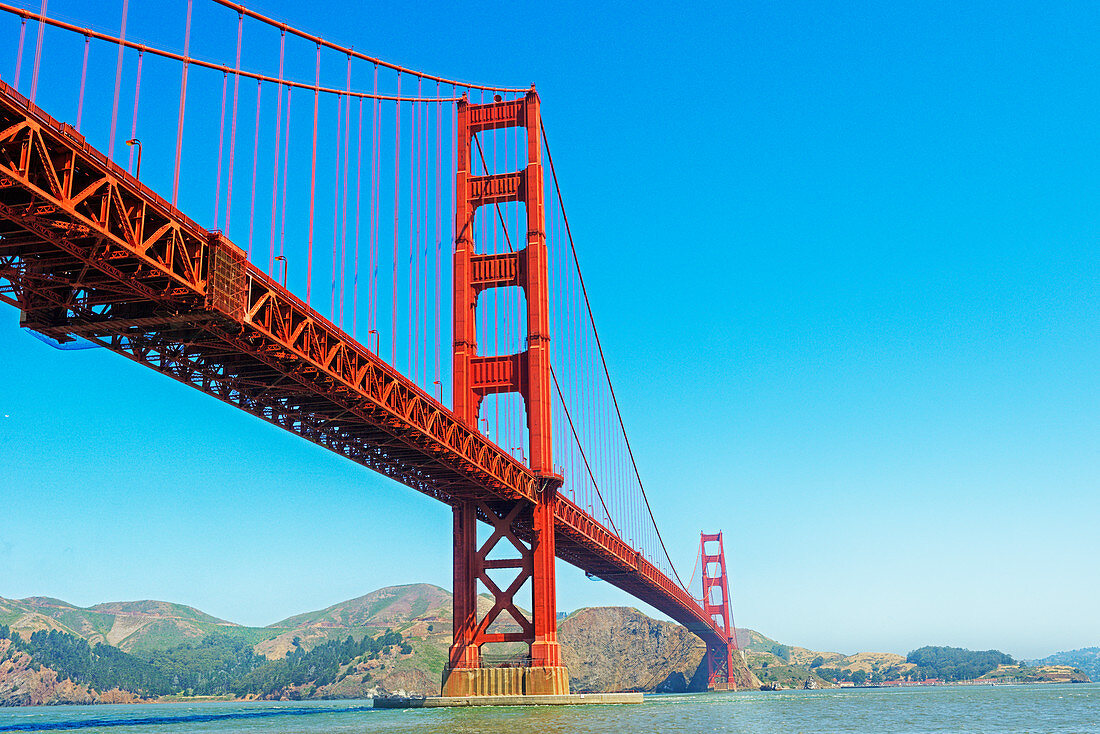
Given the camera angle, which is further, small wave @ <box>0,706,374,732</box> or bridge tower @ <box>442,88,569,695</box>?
bridge tower @ <box>442,88,569,695</box>

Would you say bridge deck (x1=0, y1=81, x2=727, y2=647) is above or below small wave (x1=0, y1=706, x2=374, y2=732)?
above

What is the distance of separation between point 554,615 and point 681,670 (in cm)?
11514

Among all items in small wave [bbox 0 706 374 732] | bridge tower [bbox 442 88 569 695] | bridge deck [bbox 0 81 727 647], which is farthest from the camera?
bridge tower [bbox 442 88 569 695]

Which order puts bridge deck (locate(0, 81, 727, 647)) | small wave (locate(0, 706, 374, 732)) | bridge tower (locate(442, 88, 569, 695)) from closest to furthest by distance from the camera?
bridge deck (locate(0, 81, 727, 647)) → small wave (locate(0, 706, 374, 732)) → bridge tower (locate(442, 88, 569, 695))

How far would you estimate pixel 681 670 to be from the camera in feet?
513

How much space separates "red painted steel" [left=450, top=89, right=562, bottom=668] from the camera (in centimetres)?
4775

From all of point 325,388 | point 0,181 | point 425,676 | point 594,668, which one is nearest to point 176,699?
point 425,676

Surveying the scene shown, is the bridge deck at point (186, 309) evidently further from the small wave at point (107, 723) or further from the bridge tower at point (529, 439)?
the small wave at point (107, 723)

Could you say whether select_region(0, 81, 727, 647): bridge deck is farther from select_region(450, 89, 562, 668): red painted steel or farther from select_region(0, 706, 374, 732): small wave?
select_region(0, 706, 374, 732): small wave

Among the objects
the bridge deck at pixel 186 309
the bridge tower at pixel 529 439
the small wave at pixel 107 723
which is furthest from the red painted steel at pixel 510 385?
the small wave at pixel 107 723

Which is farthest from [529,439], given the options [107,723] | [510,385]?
[107,723]

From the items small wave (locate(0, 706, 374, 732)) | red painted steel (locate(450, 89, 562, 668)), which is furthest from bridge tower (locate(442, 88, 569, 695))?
small wave (locate(0, 706, 374, 732))

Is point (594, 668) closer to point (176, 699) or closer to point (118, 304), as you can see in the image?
point (176, 699)

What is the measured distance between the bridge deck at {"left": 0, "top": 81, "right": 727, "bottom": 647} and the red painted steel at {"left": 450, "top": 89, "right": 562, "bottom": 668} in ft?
17.2
